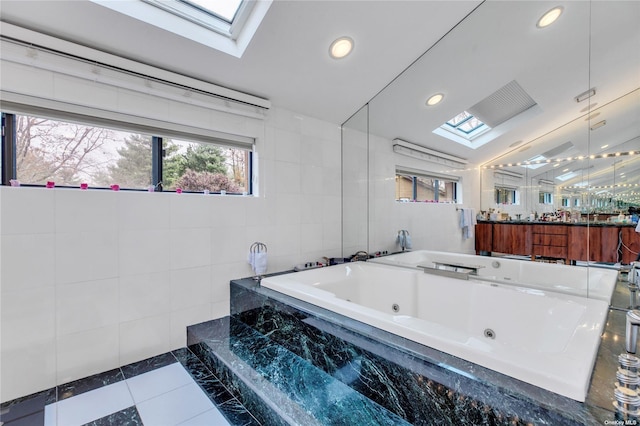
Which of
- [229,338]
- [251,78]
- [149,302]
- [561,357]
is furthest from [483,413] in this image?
[251,78]

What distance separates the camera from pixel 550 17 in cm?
166

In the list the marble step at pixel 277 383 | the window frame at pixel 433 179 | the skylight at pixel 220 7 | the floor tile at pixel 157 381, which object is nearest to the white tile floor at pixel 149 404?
the floor tile at pixel 157 381

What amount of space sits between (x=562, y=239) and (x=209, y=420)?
2334 millimetres

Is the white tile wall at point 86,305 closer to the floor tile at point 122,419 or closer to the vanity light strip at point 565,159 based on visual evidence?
the floor tile at point 122,419

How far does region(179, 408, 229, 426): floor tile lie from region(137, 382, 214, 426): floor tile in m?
0.03

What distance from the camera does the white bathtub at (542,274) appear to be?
1.54 metres

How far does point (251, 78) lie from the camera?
7.23ft

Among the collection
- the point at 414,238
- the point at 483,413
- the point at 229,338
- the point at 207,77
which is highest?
the point at 207,77

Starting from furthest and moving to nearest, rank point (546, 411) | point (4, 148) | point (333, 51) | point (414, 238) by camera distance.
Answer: point (414, 238)
point (333, 51)
point (4, 148)
point (546, 411)

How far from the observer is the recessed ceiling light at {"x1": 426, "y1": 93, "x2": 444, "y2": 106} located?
241 centimetres

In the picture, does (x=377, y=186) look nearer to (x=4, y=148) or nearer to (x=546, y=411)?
(x=546, y=411)

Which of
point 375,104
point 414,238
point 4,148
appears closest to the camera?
point 4,148

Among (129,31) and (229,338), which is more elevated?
(129,31)

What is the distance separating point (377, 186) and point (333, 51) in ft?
4.67
